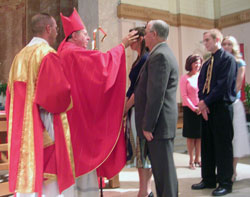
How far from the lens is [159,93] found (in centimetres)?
244

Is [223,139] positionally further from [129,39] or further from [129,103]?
[129,39]

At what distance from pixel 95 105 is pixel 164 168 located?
0.88 m

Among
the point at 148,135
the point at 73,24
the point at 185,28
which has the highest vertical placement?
the point at 185,28

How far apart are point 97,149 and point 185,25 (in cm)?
700

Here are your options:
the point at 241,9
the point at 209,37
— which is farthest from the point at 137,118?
the point at 241,9

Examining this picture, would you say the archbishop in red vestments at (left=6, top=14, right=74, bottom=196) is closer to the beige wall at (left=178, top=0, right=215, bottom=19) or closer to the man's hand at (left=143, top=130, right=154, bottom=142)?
the man's hand at (left=143, top=130, right=154, bottom=142)

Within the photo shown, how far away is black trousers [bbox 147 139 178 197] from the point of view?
247 cm

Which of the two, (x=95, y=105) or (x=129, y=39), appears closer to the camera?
(x=95, y=105)

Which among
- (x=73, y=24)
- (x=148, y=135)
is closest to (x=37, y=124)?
(x=148, y=135)

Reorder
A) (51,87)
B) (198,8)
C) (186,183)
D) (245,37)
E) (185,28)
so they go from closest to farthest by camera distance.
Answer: (51,87) < (186,183) < (245,37) < (185,28) < (198,8)

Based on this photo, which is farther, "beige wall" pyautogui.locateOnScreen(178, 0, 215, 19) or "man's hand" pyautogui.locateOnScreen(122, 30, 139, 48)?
"beige wall" pyautogui.locateOnScreen(178, 0, 215, 19)

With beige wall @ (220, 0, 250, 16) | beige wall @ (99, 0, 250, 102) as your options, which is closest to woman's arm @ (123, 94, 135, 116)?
beige wall @ (99, 0, 250, 102)

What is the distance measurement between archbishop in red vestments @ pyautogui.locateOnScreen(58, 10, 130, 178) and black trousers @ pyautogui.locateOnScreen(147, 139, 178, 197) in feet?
1.61

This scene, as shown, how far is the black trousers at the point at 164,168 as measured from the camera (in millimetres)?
2469
